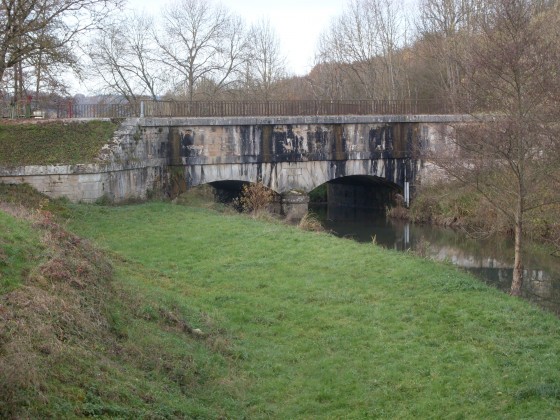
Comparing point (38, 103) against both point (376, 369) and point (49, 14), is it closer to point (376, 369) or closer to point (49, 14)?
point (49, 14)

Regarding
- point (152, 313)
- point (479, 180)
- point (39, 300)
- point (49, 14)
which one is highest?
point (49, 14)

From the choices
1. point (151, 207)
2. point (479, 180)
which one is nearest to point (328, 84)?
point (151, 207)

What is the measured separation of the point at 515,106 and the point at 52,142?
Answer: 1447 cm

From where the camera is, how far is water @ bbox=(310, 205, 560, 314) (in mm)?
16703

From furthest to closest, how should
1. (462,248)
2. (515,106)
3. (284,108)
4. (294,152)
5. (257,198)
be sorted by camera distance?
(294,152)
(284,108)
(257,198)
(462,248)
(515,106)

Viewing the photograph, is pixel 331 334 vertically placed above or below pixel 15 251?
below

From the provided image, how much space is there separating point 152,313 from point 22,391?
4.17 meters

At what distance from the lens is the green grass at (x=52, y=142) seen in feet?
68.1

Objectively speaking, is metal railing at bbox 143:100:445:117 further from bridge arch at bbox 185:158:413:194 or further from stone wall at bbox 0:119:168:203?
bridge arch at bbox 185:158:413:194

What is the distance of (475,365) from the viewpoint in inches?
360

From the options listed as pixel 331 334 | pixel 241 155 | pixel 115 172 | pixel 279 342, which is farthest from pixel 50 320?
pixel 241 155

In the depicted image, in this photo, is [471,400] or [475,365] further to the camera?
[475,365]

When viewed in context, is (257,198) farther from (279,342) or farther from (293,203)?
(279,342)

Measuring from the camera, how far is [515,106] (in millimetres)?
13344
